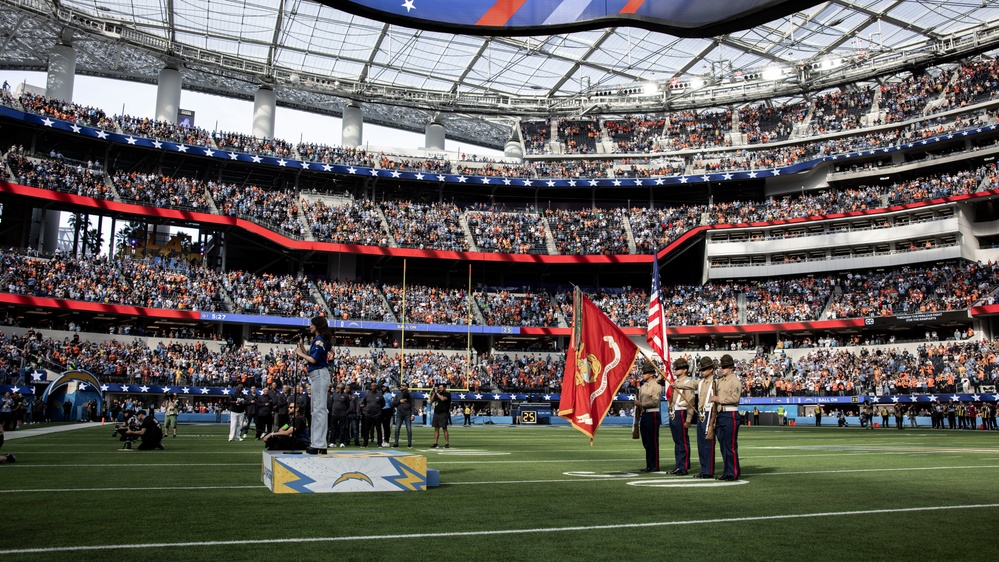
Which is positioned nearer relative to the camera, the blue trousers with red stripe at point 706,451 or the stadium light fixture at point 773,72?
the blue trousers with red stripe at point 706,451

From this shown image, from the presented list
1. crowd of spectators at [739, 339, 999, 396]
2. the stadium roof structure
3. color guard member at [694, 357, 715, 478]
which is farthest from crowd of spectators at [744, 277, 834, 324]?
color guard member at [694, 357, 715, 478]

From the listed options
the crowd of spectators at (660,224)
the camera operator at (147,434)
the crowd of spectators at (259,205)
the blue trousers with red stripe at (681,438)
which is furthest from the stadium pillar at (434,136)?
the blue trousers with red stripe at (681,438)

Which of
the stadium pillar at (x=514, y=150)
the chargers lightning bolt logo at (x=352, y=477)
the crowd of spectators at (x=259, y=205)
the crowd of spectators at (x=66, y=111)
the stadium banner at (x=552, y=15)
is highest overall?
the stadium pillar at (x=514, y=150)

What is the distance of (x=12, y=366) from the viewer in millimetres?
35781

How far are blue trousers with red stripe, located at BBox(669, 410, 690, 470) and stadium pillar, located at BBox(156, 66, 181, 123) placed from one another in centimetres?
5132

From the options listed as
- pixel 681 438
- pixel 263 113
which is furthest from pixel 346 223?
pixel 681 438

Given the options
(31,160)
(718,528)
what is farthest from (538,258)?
(718,528)

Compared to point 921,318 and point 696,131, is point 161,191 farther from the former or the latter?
point 921,318

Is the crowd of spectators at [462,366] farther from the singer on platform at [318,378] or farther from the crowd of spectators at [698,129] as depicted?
the singer on platform at [318,378]

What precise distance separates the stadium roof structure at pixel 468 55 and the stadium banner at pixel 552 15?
144 ft

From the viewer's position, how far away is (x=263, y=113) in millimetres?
58906

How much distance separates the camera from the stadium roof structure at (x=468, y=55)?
163 ft

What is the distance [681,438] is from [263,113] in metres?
52.6

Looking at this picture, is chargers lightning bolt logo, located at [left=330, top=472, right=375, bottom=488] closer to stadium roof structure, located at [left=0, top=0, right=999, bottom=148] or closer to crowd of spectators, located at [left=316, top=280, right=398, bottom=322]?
stadium roof structure, located at [left=0, top=0, right=999, bottom=148]
